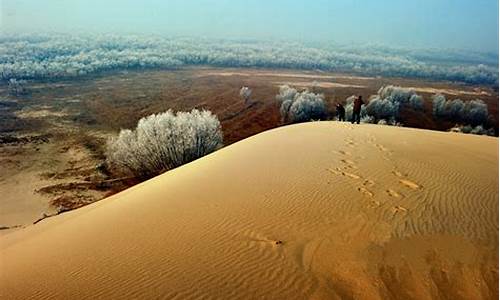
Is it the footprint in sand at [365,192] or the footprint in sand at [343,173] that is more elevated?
the footprint in sand at [365,192]

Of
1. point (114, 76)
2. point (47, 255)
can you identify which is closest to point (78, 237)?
point (47, 255)

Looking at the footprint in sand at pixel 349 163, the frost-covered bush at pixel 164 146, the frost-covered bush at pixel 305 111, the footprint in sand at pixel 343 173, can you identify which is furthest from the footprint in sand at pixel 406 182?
the frost-covered bush at pixel 305 111

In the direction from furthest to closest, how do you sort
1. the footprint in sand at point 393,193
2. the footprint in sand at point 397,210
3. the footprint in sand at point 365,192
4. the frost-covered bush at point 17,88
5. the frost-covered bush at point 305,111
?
the frost-covered bush at point 17,88 → the frost-covered bush at point 305,111 → the footprint in sand at point 365,192 → the footprint in sand at point 393,193 → the footprint in sand at point 397,210

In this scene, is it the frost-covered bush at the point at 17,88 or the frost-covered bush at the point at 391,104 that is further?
the frost-covered bush at the point at 17,88

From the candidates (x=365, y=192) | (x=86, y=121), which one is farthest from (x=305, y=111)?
(x=365, y=192)

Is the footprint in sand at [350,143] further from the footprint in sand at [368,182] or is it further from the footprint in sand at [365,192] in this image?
the footprint in sand at [365,192]

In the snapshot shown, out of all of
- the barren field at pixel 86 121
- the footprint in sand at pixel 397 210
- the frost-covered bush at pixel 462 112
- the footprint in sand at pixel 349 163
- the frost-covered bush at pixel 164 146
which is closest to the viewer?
the footprint in sand at pixel 397 210

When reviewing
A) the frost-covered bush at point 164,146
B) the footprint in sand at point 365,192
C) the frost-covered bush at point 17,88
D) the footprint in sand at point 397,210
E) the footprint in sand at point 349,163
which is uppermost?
the footprint in sand at point 397,210

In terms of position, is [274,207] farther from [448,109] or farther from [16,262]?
[448,109]
